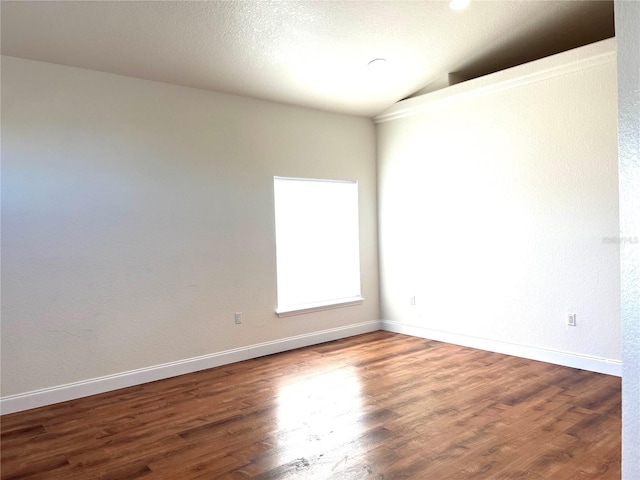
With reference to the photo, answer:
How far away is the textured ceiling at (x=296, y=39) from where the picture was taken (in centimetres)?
315

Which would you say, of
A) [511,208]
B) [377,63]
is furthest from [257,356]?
[377,63]

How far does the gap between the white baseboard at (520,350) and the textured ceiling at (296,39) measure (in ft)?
9.21

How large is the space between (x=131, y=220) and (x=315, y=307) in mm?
2186

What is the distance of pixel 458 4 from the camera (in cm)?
357

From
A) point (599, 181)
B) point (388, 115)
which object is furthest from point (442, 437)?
point (388, 115)

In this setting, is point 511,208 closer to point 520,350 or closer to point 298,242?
point 520,350

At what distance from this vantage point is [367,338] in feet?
17.3

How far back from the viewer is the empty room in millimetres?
2807

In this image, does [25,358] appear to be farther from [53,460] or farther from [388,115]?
[388,115]

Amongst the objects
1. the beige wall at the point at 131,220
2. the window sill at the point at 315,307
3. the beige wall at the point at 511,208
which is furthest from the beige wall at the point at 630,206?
the window sill at the point at 315,307

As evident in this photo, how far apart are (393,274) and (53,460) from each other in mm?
3951

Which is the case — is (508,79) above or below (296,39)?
below

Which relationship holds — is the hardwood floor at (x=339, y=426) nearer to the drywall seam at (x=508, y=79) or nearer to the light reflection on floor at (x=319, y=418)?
the light reflection on floor at (x=319, y=418)

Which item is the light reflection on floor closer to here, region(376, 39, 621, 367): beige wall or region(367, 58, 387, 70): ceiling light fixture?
region(376, 39, 621, 367): beige wall
